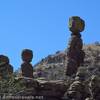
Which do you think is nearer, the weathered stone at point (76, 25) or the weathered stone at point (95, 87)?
the weathered stone at point (95, 87)

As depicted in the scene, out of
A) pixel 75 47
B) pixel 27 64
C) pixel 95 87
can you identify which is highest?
pixel 75 47

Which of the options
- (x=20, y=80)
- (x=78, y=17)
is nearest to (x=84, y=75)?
(x=20, y=80)

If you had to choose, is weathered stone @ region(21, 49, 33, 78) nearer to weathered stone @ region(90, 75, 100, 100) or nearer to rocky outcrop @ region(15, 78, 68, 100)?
rocky outcrop @ region(15, 78, 68, 100)

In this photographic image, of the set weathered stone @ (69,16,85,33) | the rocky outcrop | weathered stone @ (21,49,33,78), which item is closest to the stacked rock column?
weathered stone @ (69,16,85,33)

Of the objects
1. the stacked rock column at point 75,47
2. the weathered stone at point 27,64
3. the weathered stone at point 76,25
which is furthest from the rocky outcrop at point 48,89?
the weathered stone at point 76,25

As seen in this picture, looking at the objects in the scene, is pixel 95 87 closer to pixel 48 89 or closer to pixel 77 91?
pixel 77 91

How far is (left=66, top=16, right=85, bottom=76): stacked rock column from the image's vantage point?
54750mm

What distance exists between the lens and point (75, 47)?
5612 cm

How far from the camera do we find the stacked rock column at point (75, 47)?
180ft

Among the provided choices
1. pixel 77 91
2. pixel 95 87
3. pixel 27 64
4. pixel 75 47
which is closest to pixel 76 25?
pixel 75 47

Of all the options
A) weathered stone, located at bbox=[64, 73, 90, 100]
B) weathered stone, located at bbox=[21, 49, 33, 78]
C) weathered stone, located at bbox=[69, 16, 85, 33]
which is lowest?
weathered stone, located at bbox=[64, 73, 90, 100]

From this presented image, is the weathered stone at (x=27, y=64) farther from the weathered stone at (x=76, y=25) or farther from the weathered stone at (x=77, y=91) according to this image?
the weathered stone at (x=77, y=91)

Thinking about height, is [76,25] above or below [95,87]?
above

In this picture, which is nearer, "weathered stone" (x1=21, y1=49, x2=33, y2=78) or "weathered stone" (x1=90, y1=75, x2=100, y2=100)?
"weathered stone" (x1=90, y1=75, x2=100, y2=100)
